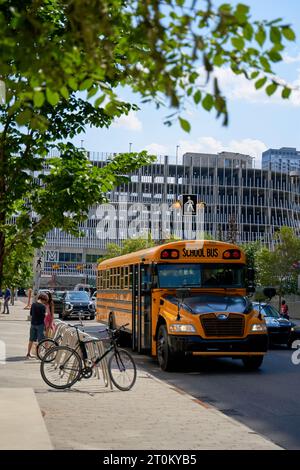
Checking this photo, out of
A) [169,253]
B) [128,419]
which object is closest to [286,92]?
[128,419]

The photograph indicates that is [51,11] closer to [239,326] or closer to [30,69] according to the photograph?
[30,69]

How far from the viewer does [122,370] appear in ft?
41.7

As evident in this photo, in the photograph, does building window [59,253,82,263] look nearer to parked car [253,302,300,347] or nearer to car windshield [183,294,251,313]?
parked car [253,302,300,347]

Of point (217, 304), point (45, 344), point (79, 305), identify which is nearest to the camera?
point (45, 344)

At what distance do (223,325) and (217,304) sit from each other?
1.93 feet

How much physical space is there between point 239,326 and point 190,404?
506 centimetres

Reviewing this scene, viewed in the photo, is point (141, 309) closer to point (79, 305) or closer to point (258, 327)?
point (258, 327)

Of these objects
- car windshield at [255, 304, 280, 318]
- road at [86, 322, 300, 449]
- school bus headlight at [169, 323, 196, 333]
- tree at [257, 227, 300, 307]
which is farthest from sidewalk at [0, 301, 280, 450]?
tree at [257, 227, 300, 307]

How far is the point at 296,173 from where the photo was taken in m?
124

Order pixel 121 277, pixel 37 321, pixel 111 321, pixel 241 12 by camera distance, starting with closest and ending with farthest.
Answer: pixel 241 12, pixel 37 321, pixel 121 277, pixel 111 321

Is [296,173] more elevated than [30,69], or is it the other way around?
[296,173]

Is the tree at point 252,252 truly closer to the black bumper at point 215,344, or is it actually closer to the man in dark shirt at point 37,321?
the man in dark shirt at point 37,321

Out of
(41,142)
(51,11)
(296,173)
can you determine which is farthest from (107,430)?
(296,173)

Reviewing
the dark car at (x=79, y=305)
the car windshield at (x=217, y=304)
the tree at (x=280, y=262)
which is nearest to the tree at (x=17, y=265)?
the car windshield at (x=217, y=304)
